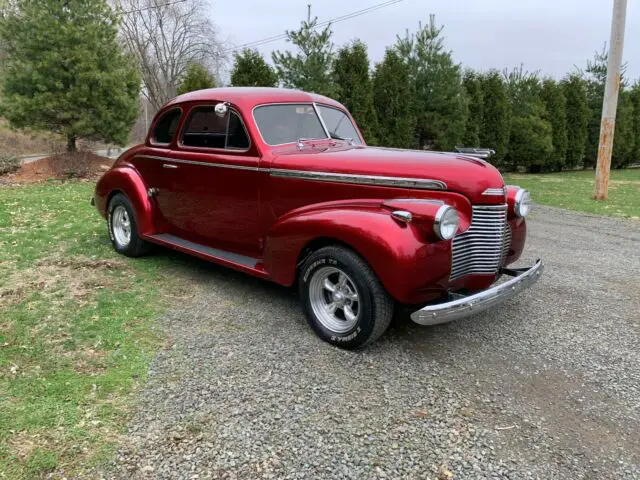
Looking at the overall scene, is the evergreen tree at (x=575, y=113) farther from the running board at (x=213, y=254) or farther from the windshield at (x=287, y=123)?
the running board at (x=213, y=254)

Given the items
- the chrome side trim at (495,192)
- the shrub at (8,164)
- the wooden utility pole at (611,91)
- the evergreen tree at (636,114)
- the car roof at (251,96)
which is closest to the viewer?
the chrome side trim at (495,192)

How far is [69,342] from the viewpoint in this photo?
358 centimetres

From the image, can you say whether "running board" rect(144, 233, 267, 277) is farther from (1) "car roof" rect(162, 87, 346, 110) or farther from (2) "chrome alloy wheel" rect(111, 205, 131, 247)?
(1) "car roof" rect(162, 87, 346, 110)

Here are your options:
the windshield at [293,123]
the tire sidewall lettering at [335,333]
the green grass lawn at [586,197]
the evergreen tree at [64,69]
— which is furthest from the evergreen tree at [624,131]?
the tire sidewall lettering at [335,333]

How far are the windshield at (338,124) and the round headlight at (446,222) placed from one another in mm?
1870

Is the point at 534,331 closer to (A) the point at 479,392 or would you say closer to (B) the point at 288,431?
(A) the point at 479,392

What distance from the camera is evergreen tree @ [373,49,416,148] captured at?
15297 mm

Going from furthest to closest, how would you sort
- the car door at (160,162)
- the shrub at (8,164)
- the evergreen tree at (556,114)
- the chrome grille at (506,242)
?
the evergreen tree at (556,114), the shrub at (8,164), the car door at (160,162), the chrome grille at (506,242)

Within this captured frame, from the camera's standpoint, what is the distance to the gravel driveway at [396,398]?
243cm

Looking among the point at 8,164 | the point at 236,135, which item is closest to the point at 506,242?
the point at 236,135

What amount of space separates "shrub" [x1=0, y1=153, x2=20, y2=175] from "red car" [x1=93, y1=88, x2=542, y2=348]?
10.6 metres

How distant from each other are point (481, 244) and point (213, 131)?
8.80 feet

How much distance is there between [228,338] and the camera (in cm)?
375

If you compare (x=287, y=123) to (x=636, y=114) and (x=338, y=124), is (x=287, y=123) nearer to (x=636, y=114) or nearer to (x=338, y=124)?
(x=338, y=124)
